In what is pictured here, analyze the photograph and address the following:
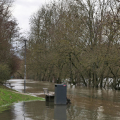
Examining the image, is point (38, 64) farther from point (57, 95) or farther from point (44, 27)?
point (57, 95)

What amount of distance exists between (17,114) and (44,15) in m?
44.8

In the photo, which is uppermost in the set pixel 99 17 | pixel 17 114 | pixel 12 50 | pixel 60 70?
pixel 99 17

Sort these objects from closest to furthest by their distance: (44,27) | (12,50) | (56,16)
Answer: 1. (12,50)
2. (56,16)
3. (44,27)

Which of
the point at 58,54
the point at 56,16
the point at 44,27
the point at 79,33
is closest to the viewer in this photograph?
the point at 79,33

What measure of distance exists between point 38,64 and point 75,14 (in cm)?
2101

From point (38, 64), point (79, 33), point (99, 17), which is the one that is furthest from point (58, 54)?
point (38, 64)

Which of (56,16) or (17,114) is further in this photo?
(56,16)

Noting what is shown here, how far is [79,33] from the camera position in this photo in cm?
3175

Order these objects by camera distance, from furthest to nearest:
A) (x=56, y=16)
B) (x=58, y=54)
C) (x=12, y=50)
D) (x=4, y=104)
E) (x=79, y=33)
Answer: (x=56, y=16), (x=12, y=50), (x=58, y=54), (x=79, y=33), (x=4, y=104)

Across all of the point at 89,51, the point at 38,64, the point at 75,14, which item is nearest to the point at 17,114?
the point at 89,51

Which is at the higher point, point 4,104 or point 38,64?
point 38,64

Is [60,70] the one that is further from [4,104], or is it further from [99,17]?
[4,104]

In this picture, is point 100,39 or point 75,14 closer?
point 100,39

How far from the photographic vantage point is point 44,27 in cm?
5194
